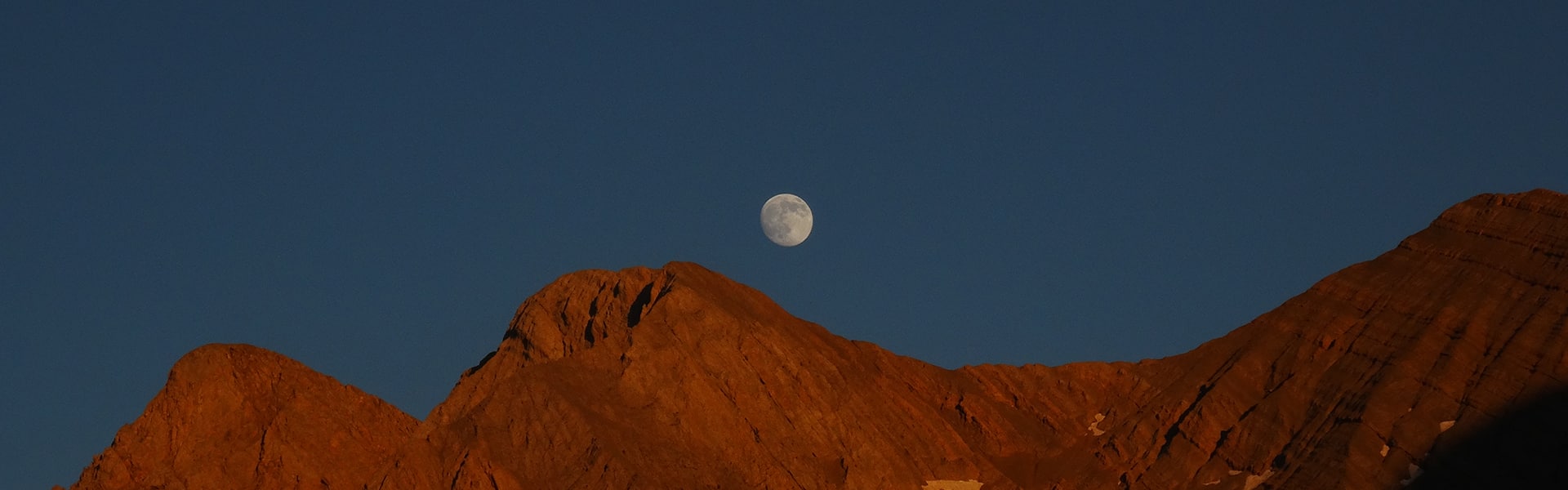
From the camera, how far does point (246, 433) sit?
601ft

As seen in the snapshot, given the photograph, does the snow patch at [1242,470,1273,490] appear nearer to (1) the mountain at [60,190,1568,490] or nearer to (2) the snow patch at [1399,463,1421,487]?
(1) the mountain at [60,190,1568,490]

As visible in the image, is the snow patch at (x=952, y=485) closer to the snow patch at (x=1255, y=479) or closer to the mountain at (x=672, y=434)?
the mountain at (x=672, y=434)

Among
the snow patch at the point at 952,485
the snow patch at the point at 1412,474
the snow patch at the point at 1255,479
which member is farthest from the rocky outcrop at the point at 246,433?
the snow patch at the point at 1412,474

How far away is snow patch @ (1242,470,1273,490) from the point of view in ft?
632

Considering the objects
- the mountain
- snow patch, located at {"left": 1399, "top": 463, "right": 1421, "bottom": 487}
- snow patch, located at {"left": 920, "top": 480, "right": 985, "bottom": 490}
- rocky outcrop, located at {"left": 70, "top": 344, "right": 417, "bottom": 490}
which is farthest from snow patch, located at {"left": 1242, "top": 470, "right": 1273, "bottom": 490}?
rocky outcrop, located at {"left": 70, "top": 344, "right": 417, "bottom": 490}

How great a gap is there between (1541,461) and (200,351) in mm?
100356

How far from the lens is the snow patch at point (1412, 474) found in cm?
18550

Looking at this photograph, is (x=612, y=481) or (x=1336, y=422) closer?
(x=612, y=481)

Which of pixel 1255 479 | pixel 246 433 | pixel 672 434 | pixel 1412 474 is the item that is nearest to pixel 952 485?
pixel 672 434

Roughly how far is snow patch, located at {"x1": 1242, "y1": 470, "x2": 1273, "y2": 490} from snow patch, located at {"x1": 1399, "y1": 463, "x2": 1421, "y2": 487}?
444 inches

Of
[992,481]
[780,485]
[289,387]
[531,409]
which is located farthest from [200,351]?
[992,481]

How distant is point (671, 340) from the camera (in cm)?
19925

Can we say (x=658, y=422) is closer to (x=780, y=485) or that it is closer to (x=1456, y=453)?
(x=780, y=485)

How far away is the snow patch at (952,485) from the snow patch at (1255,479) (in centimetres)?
2112
